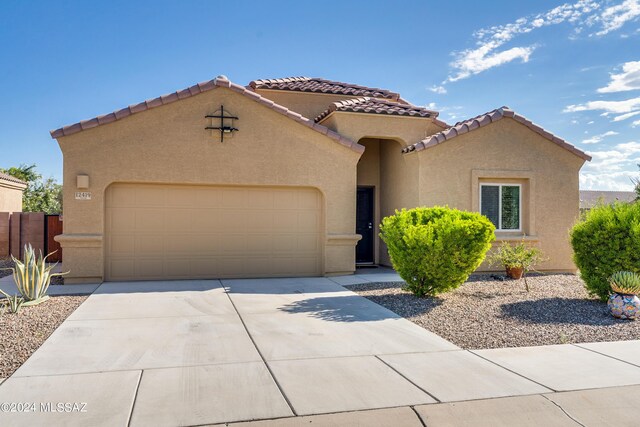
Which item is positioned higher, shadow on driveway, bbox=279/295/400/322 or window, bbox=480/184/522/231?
window, bbox=480/184/522/231

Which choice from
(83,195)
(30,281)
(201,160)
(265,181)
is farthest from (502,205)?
(30,281)

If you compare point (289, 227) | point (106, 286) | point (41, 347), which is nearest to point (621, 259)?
point (289, 227)

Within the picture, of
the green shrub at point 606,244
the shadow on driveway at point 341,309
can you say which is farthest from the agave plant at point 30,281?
the green shrub at point 606,244

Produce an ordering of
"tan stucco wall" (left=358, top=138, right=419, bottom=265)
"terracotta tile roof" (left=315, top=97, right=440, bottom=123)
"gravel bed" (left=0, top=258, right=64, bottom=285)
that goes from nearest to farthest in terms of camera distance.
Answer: "gravel bed" (left=0, top=258, right=64, bottom=285)
"terracotta tile roof" (left=315, top=97, right=440, bottom=123)
"tan stucco wall" (left=358, top=138, right=419, bottom=265)

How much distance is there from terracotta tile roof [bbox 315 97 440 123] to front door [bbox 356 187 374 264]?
2.70m

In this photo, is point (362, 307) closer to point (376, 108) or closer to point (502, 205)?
point (376, 108)

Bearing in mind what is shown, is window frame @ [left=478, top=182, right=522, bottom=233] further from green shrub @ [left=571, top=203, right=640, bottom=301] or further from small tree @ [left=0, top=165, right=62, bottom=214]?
small tree @ [left=0, top=165, right=62, bottom=214]

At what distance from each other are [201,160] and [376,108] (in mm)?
5083

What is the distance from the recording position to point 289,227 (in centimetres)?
1298

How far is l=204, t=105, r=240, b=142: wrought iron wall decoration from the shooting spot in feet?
39.5

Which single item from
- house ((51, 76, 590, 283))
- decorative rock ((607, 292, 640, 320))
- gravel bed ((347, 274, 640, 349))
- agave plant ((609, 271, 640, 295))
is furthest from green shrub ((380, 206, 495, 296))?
house ((51, 76, 590, 283))

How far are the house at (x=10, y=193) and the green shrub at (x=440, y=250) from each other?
19.6 meters

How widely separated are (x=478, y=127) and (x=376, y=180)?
3.59m

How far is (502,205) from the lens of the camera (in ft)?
46.3
